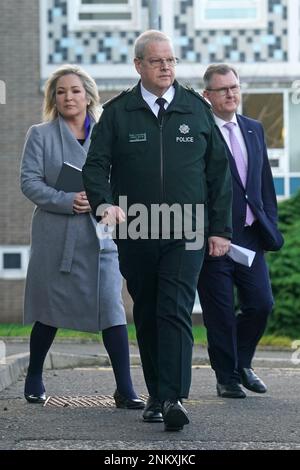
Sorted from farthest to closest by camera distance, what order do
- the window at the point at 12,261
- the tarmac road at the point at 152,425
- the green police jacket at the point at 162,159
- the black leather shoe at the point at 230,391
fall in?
1. the window at the point at 12,261
2. the black leather shoe at the point at 230,391
3. the green police jacket at the point at 162,159
4. the tarmac road at the point at 152,425

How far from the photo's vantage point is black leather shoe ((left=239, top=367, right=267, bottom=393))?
9.20 m

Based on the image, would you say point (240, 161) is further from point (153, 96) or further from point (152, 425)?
point (152, 425)

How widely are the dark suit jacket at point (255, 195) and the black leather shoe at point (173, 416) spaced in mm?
2198

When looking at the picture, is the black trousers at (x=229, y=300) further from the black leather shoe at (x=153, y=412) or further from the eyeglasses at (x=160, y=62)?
the eyeglasses at (x=160, y=62)

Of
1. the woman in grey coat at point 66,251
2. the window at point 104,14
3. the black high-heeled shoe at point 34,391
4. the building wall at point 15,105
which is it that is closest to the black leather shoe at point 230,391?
the woman in grey coat at point 66,251

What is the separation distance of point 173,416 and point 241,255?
7.22 feet

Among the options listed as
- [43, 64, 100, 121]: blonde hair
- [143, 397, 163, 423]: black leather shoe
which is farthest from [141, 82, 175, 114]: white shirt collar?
[143, 397, 163, 423]: black leather shoe

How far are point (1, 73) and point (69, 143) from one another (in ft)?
47.3

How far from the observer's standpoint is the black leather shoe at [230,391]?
895cm

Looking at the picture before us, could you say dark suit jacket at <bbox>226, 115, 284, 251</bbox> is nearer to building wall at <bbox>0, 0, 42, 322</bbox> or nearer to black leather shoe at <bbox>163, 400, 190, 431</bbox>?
black leather shoe at <bbox>163, 400, 190, 431</bbox>

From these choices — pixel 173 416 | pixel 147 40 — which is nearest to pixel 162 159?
pixel 147 40

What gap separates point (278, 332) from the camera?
1662cm

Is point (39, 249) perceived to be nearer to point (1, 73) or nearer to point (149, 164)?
point (149, 164)
